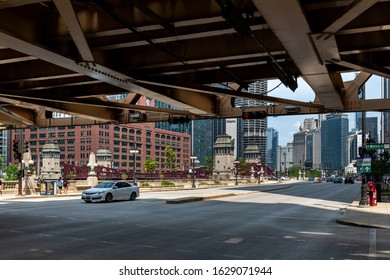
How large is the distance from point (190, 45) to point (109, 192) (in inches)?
805

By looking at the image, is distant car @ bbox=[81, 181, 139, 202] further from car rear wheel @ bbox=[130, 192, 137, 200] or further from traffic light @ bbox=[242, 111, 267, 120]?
traffic light @ bbox=[242, 111, 267, 120]

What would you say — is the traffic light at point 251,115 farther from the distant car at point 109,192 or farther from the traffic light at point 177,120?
the distant car at point 109,192

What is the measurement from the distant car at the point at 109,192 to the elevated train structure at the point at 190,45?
1253 cm

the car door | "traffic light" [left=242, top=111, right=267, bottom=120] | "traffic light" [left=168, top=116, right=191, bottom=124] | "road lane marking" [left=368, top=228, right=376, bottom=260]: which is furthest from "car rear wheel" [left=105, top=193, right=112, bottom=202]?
"road lane marking" [left=368, top=228, right=376, bottom=260]

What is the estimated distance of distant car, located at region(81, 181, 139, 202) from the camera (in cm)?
3147

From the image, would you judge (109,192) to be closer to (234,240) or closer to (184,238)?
(184,238)

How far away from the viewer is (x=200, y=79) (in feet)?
57.0

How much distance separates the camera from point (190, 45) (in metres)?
13.8

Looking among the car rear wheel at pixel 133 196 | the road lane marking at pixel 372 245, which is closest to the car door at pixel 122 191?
the car rear wheel at pixel 133 196

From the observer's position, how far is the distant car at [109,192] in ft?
103

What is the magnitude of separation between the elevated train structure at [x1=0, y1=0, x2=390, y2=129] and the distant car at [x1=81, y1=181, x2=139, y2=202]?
41.1 feet

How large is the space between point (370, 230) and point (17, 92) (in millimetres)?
14174

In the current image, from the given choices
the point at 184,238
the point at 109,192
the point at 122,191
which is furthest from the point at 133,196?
the point at 184,238

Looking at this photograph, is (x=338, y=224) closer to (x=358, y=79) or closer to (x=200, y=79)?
(x=358, y=79)
